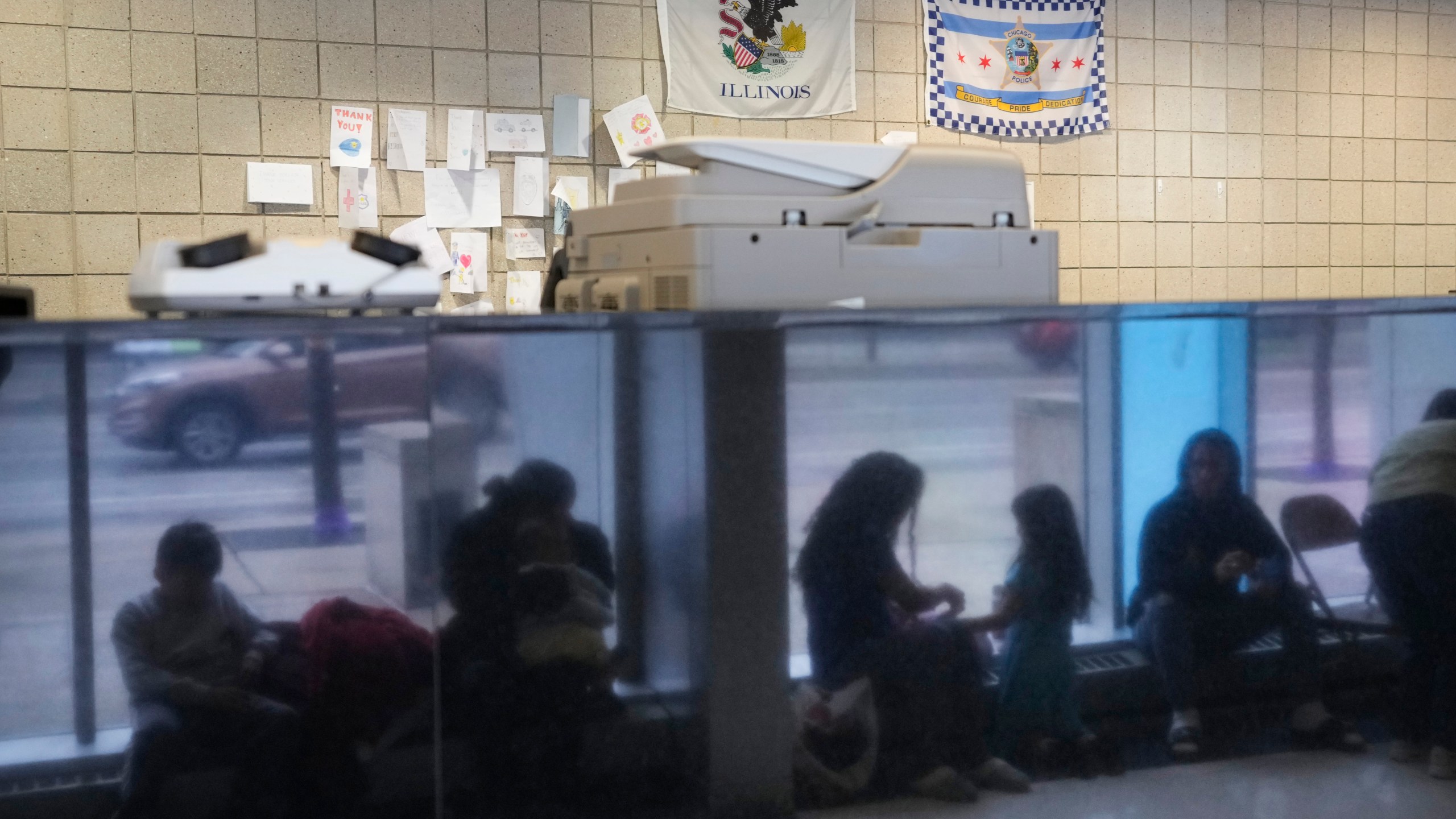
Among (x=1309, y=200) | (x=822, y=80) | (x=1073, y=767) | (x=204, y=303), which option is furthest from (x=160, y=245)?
(x=1309, y=200)

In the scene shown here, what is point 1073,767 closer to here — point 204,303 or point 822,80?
point 204,303

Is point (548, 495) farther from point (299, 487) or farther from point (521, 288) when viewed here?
point (521, 288)

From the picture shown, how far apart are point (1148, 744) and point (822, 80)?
7.90ft

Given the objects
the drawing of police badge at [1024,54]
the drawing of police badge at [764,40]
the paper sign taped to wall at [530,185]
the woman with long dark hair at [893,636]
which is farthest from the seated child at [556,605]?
the drawing of police badge at [1024,54]

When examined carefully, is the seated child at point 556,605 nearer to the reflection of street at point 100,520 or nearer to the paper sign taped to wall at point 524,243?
the reflection of street at point 100,520

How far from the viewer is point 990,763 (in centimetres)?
153

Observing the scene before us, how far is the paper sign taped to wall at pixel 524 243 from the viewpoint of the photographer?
3.31 meters

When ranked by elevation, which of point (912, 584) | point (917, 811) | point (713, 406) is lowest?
point (917, 811)

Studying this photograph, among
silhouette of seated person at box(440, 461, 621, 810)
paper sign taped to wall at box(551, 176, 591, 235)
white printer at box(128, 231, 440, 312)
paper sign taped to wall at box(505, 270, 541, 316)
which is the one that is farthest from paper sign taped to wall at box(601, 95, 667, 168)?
silhouette of seated person at box(440, 461, 621, 810)

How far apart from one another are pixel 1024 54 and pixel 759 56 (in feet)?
2.84

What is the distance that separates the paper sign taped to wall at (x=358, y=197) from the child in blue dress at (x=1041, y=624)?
215cm

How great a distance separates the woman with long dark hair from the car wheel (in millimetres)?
640

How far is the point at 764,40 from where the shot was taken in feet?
11.5

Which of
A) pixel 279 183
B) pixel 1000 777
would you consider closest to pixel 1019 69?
pixel 279 183
